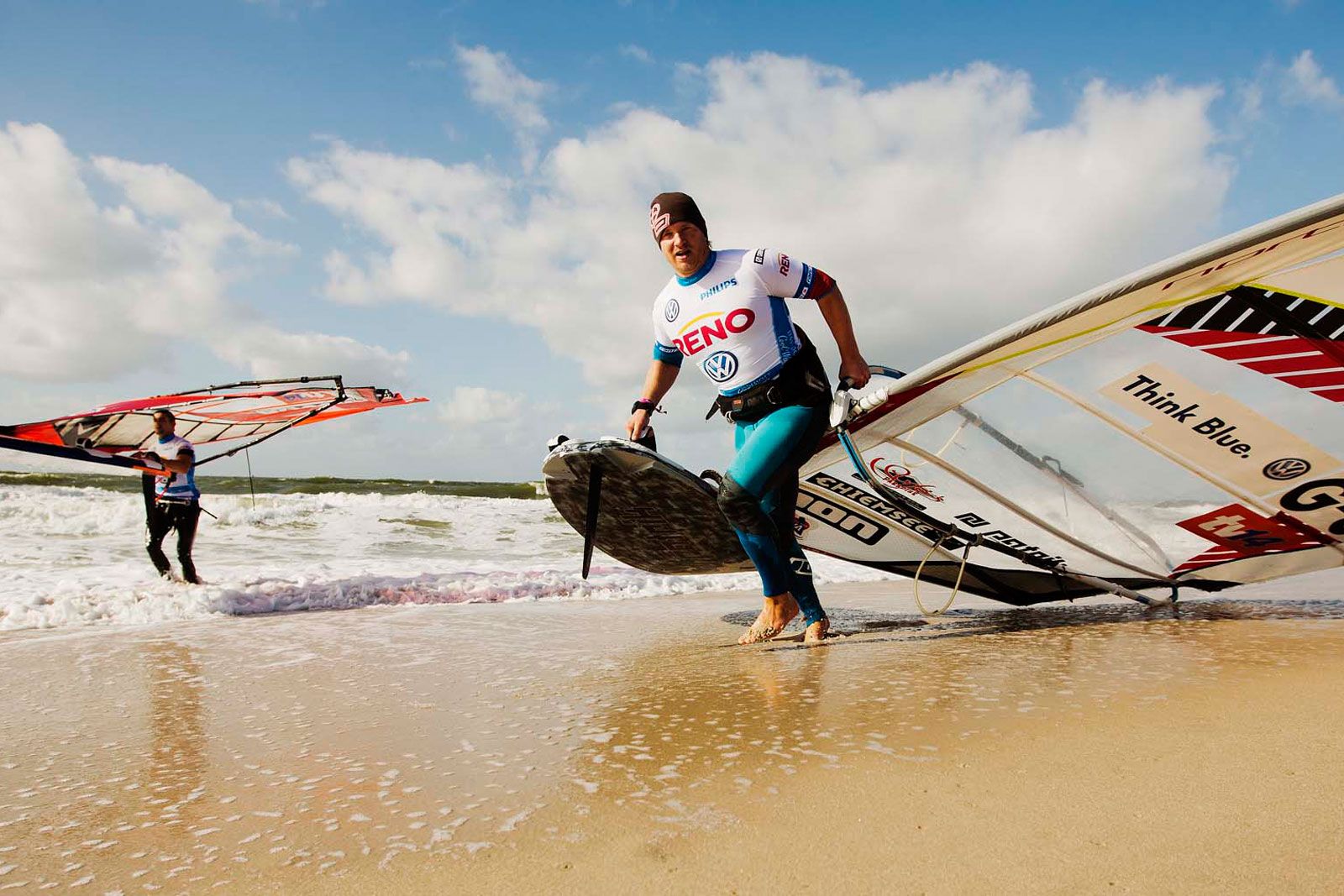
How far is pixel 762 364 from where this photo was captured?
10.3ft

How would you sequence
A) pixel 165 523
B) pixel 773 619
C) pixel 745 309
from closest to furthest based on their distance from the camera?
pixel 745 309
pixel 773 619
pixel 165 523

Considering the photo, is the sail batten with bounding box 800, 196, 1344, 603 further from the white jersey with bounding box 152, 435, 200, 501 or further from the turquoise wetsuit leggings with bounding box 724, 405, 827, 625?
the white jersey with bounding box 152, 435, 200, 501

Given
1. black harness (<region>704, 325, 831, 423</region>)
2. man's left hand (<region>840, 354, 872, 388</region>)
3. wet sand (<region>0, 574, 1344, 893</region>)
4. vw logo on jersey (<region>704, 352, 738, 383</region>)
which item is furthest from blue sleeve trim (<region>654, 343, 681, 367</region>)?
wet sand (<region>0, 574, 1344, 893</region>)

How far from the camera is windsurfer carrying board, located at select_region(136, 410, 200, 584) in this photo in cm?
671

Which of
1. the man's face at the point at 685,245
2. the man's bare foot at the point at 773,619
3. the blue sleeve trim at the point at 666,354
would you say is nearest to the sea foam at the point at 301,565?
the man's bare foot at the point at 773,619

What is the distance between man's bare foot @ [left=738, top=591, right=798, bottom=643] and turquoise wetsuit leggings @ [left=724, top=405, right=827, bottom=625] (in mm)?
37

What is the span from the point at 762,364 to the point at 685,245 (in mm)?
565

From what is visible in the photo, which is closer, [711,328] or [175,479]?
[711,328]

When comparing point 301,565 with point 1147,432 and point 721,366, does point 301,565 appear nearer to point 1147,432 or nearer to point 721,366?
point 721,366

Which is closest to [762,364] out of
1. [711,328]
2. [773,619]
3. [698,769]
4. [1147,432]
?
[711,328]

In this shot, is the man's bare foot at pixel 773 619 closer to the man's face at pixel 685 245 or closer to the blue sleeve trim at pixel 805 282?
the blue sleeve trim at pixel 805 282

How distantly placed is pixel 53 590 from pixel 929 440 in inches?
246

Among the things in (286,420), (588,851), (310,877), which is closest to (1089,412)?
(588,851)

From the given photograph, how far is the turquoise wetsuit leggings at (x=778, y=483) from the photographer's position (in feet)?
10.1
